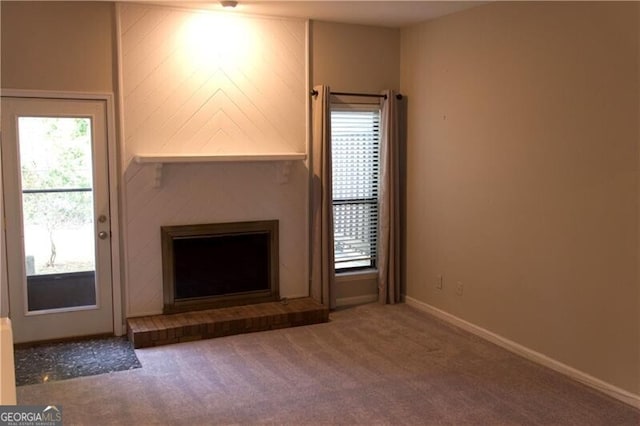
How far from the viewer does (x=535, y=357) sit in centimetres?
404

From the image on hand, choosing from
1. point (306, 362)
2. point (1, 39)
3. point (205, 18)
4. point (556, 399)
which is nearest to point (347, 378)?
point (306, 362)

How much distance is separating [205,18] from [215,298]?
2258 millimetres

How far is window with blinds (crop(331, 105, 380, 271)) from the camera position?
17.2 ft

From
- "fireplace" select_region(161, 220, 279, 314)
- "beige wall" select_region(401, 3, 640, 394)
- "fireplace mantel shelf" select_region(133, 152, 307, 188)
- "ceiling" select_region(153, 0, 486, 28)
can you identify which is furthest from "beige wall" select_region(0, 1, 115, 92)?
"beige wall" select_region(401, 3, 640, 394)

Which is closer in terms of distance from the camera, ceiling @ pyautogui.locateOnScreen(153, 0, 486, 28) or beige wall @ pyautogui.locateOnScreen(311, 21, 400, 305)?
ceiling @ pyautogui.locateOnScreen(153, 0, 486, 28)

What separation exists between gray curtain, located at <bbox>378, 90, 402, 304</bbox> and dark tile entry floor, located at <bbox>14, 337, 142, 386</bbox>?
2305 mm

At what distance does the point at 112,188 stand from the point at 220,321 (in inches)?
51.7

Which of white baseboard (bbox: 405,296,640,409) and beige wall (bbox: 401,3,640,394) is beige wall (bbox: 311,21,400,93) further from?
white baseboard (bbox: 405,296,640,409)

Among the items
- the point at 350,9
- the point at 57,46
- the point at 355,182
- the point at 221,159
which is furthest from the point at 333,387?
the point at 57,46

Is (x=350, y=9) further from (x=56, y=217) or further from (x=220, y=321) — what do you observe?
(x=56, y=217)

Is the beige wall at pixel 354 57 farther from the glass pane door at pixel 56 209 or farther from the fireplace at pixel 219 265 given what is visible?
the glass pane door at pixel 56 209

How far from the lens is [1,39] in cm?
407

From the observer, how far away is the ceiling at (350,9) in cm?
440

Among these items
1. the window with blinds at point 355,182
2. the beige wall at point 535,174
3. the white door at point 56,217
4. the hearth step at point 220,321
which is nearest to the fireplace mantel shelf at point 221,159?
the white door at point 56,217
